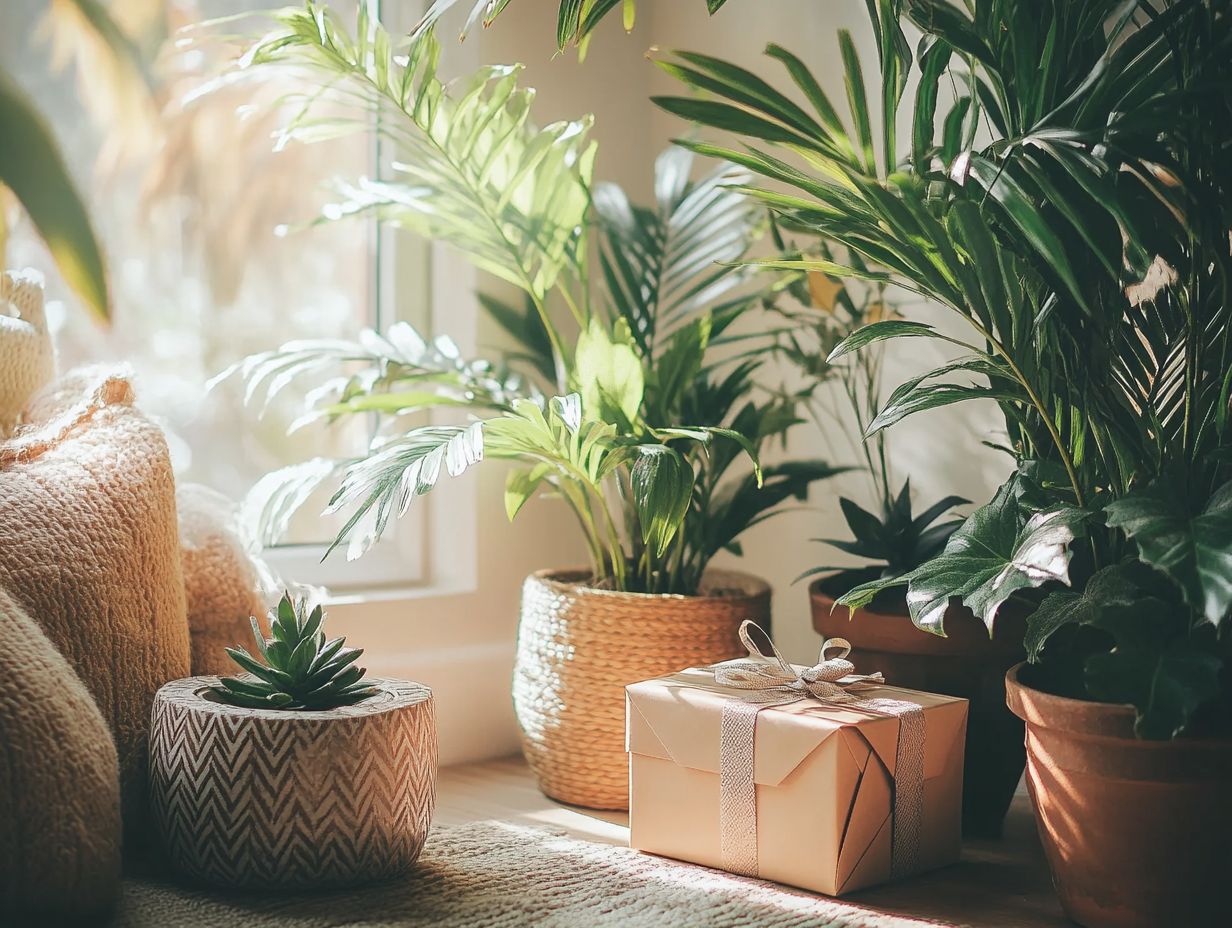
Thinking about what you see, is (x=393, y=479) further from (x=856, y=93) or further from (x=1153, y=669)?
(x=1153, y=669)

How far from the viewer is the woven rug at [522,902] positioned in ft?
4.21

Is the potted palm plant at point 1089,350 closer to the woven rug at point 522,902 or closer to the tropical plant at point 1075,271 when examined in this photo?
the tropical plant at point 1075,271

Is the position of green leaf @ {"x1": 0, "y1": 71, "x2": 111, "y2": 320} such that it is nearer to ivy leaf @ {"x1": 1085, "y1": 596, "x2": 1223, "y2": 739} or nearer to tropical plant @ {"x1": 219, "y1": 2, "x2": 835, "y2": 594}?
tropical plant @ {"x1": 219, "y1": 2, "x2": 835, "y2": 594}

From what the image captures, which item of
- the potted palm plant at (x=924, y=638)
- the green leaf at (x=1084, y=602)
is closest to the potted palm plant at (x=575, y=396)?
the potted palm plant at (x=924, y=638)

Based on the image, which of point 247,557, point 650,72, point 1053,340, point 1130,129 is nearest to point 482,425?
point 247,557

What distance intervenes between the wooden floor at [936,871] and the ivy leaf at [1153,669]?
0.99 feet

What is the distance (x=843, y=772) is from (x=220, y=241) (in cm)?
124

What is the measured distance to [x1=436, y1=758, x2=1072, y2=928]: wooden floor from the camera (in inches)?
53.6

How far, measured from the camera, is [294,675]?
1380mm

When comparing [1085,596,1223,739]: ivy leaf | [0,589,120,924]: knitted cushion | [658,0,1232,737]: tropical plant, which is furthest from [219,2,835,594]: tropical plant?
[1085,596,1223,739]: ivy leaf

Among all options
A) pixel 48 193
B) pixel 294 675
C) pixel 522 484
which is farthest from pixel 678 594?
pixel 48 193

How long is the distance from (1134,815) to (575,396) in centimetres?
75

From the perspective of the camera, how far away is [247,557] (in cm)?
168

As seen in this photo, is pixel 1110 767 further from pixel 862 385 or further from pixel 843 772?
pixel 862 385
